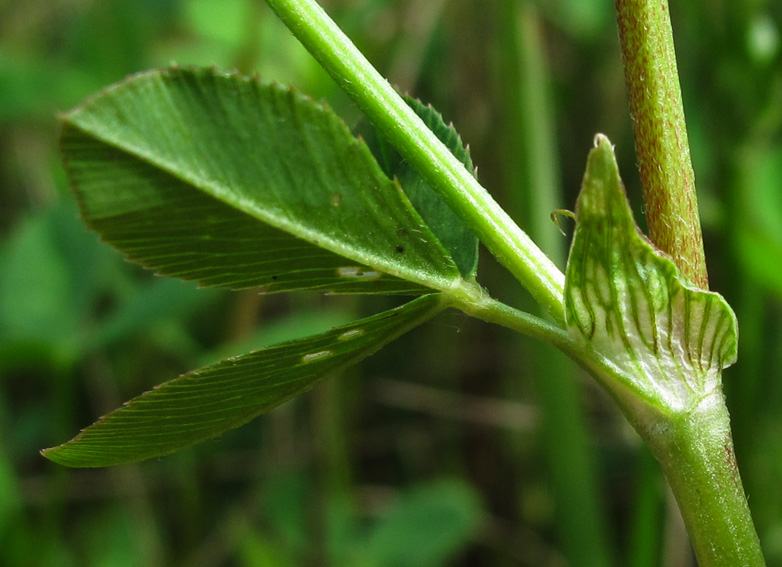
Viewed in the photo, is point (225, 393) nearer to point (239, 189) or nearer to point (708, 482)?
point (239, 189)

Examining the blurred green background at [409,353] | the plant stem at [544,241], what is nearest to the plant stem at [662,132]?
the blurred green background at [409,353]

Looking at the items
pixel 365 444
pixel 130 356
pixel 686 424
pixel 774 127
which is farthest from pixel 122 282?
pixel 686 424

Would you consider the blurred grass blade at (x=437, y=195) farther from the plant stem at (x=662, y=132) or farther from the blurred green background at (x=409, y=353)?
the blurred green background at (x=409, y=353)

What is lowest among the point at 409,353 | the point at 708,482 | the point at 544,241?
the point at 708,482

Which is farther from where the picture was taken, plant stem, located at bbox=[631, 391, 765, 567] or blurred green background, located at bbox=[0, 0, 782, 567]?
blurred green background, located at bbox=[0, 0, 782, 567]

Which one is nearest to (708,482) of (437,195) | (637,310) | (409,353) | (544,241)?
(637,310)

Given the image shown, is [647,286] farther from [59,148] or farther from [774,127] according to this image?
[774,127]

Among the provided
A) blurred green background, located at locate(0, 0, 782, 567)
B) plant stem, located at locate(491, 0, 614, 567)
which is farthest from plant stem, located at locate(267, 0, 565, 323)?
plant stem, located at locate(491, 0, 614, 567)

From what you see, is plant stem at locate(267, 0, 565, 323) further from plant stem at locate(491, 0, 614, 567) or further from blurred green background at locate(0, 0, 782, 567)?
plant stem at locate(491, 0, 614, 567)
